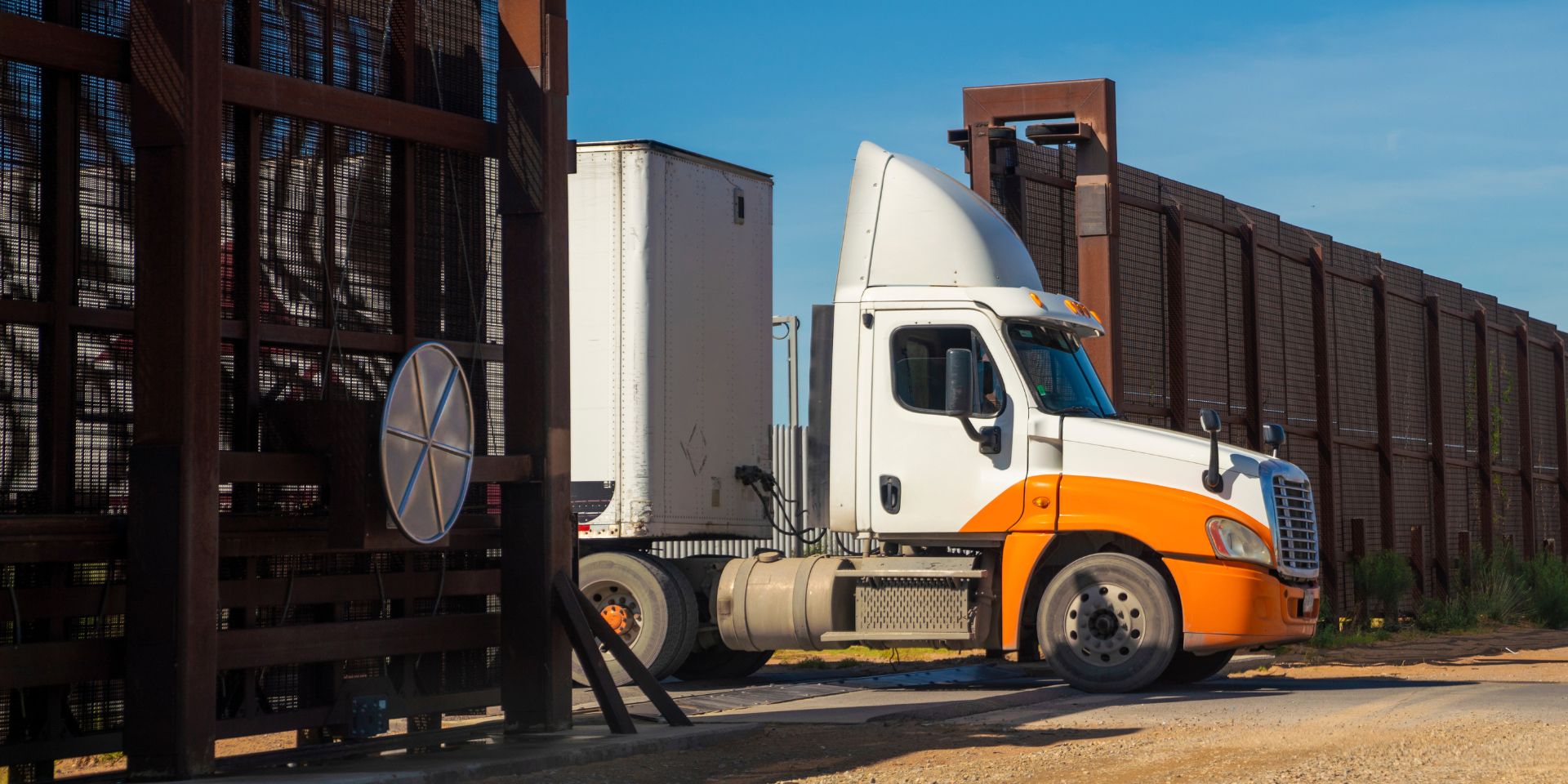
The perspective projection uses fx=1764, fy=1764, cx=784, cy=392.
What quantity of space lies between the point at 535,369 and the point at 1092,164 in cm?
801

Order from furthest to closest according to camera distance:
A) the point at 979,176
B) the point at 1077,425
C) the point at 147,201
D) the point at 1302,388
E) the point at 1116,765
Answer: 1. the point at 1302,388
2. the point at 979,176
3. the point at 1077,425
4. the point at 1116,765
5. the point at 147,201

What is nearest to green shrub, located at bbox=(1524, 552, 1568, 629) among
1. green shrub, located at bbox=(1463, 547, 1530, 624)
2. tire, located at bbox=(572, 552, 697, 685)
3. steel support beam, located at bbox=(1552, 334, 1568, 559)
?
green shrub, located at bbox=(1463, 547, 1530, 624)

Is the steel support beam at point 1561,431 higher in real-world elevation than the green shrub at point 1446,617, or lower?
higher

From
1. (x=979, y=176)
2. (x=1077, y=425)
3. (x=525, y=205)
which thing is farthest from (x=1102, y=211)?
(x=525, y=205)

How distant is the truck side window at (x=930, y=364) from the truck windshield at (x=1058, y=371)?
250mm

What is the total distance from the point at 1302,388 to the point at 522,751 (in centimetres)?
1388

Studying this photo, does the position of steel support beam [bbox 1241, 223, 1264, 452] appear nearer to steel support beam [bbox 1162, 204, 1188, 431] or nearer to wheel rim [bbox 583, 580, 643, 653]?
steel support beam [bbox 1162, 204, 1188, 431]

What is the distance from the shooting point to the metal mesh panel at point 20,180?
746cm

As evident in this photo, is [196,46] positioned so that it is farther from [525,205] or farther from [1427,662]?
[1427,662]

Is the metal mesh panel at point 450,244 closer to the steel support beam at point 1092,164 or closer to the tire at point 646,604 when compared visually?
the tire at point 646,604

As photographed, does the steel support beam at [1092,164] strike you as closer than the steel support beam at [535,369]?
No

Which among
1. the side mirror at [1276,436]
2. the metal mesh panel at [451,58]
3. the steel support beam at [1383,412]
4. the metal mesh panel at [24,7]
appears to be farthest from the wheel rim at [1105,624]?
the steel support beam at [1383,412]

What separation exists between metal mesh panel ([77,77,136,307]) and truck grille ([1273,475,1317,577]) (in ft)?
25.8

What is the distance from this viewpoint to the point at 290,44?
8625 mm
